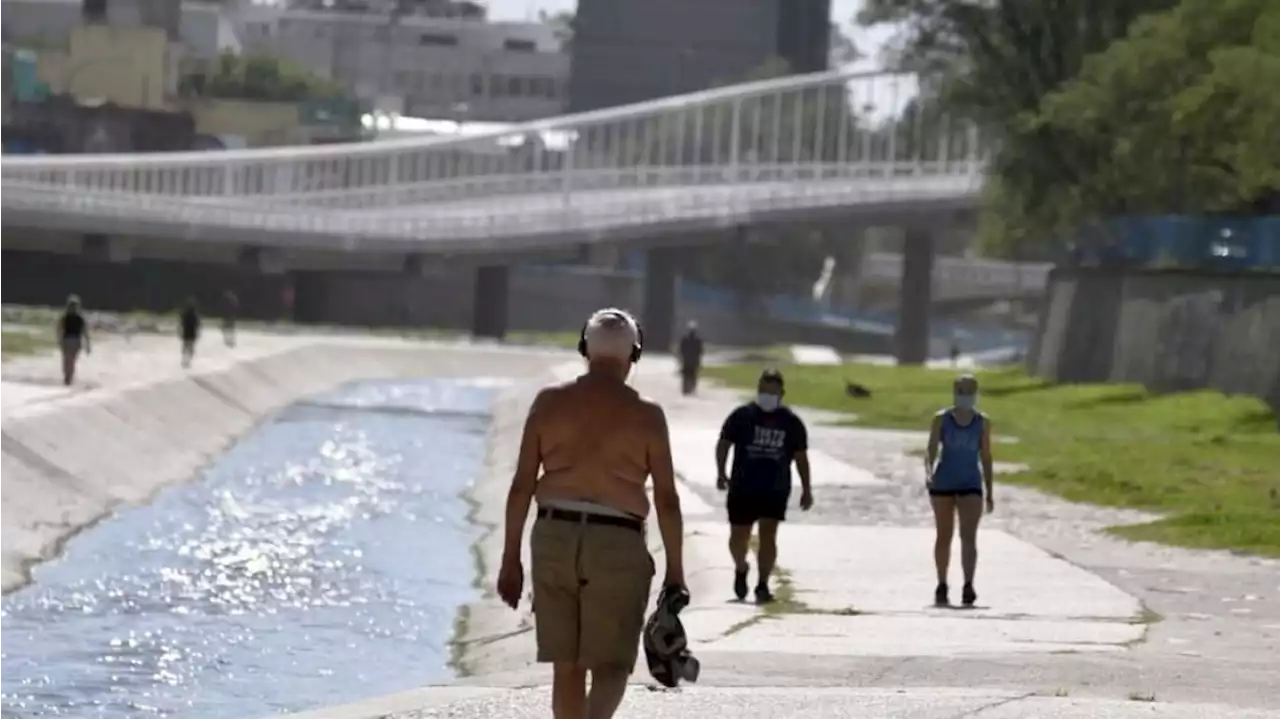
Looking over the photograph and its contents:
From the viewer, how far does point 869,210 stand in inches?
5103

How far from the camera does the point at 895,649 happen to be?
61.0 feet

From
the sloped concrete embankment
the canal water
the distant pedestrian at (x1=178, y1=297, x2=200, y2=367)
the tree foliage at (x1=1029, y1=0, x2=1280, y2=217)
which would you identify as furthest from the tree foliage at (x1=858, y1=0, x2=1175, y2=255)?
the canal water

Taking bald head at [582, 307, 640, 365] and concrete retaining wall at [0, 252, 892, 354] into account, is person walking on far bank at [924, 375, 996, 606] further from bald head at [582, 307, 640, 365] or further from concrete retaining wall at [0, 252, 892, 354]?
concrete retaining wall at [0, 252, 892, 354]

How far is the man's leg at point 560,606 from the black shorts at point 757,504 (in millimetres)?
9532

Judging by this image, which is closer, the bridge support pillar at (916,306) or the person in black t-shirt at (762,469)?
the person in black t-shirt at (762,469)

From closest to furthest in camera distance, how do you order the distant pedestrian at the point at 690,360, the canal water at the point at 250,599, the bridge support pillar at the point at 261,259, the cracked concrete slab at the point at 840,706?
the cracked concrete slab at the point at 840,706 → the canal water at the point at 250,599 → the distant pedestrian at the point at 690,360 → the bridge support pillar at the point at 261,259

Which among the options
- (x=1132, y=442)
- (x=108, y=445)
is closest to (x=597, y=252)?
(x=1132, y=442)

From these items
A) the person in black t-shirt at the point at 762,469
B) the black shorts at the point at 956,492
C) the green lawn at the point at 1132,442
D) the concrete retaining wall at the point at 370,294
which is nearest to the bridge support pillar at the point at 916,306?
the concrete retaining wall at the point at 370,294

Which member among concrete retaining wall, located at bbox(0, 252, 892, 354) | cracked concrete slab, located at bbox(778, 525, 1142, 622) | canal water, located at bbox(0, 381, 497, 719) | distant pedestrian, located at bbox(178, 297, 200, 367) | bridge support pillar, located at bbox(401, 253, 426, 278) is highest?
cracked concrete slab, located at bbox(778, 525, 1142, 622)

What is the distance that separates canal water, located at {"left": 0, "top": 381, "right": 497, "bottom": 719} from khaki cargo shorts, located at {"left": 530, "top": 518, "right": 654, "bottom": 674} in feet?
23.6

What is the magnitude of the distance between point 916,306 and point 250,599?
10597 centimetres

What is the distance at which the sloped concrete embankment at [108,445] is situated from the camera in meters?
32.7

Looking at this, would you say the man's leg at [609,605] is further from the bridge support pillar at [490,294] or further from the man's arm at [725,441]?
the bridge support pillar at [490,294]

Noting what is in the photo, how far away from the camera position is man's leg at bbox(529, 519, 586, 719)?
12.4 metres
